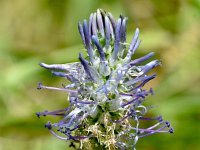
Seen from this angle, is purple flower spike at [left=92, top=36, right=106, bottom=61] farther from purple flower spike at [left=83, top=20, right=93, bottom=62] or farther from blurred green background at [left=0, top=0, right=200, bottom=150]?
blurred green background at [left=0, top=0, right=200, bottom=150]

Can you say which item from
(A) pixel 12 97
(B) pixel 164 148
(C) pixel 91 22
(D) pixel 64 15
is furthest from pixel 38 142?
(C) pixel 91 22

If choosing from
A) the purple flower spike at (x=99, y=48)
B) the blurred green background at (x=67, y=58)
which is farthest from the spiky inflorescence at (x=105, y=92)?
Result: the blurred green background at (x=67, y=58)

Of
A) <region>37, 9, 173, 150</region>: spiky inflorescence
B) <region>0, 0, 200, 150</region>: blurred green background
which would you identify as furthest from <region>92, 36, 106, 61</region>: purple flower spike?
<region>0, 0, 200, 150</region>: blurred green background

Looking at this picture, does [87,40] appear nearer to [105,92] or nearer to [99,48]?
[99,48]

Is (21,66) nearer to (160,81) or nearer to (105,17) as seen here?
(160,81)

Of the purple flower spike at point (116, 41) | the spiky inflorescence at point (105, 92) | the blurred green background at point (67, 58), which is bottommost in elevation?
the spiky inflorescence at point (105, 92)

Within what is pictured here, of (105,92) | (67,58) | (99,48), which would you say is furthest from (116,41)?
(67,58)

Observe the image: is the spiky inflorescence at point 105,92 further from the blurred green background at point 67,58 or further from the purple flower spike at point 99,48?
the blurred green background at point 67,58
